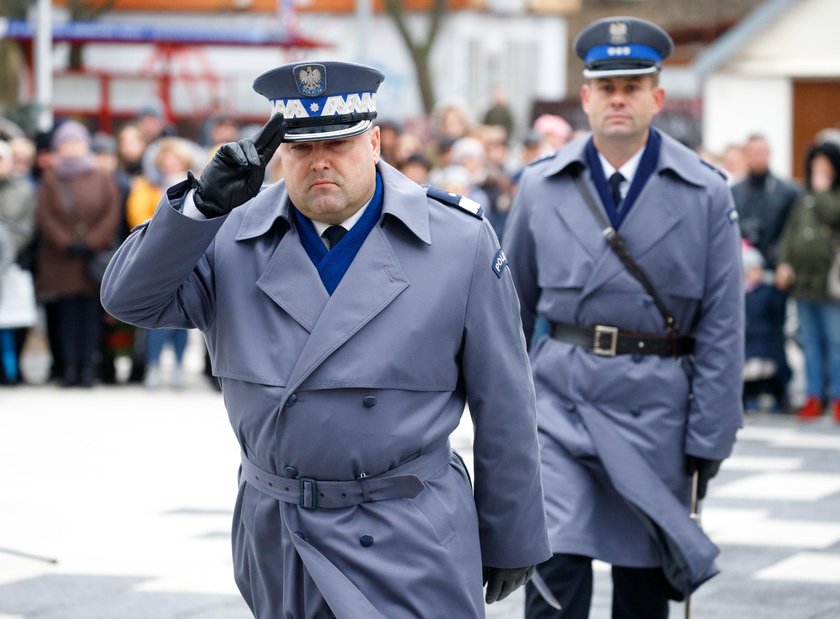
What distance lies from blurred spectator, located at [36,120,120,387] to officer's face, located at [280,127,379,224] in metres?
10.2

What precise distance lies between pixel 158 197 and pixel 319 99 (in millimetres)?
10162

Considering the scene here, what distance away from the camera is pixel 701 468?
6047mm

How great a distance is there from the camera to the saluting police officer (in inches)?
232

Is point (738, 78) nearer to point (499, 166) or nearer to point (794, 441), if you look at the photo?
point (499, 166)

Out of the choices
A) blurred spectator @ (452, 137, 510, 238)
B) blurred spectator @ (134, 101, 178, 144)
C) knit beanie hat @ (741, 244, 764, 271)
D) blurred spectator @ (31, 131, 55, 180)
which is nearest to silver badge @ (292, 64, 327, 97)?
knit beanie hat @ (741, 244, 764, 271)

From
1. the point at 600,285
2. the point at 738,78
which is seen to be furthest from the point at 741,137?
the point at 600,285

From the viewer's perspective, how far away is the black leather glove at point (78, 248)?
14000 mm

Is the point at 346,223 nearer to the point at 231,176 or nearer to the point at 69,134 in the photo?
the point at 231,176

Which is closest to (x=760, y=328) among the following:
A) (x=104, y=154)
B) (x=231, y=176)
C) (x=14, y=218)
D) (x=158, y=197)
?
(x=158, y=197)

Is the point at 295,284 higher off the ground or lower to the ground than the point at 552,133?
higher

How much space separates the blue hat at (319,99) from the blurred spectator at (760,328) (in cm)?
922

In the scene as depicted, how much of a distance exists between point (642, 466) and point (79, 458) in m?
5.69

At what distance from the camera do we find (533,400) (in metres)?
4.34

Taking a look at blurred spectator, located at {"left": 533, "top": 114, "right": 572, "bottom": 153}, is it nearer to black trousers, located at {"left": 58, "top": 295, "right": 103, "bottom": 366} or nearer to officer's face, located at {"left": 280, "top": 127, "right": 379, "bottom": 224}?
black trousers, located at {"left": 58, "top": 295, "right": 103, "bottom": 366}
